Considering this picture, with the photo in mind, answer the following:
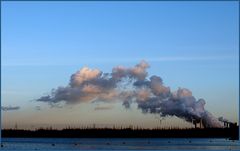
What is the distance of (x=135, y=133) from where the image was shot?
199 metres

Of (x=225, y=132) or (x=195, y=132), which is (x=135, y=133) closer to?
(x=195, y=132)

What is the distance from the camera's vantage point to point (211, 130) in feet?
616

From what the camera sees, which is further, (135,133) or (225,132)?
(135,133)

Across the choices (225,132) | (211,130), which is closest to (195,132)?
(211,130)

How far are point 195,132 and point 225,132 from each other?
1952 centimetres

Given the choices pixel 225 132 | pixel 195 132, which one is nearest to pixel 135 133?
pixel 195 132

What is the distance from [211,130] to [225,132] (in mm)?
12418

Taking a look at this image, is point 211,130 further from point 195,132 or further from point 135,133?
point 135,133

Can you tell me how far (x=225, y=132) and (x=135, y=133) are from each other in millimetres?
38273

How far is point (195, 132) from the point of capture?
193500mm

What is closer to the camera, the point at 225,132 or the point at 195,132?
the point at 225,132

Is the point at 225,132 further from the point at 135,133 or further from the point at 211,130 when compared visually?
the point at 135,133

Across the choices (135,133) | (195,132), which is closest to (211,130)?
(195,132)

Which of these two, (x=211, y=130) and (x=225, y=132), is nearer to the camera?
(x=225, y=132)
